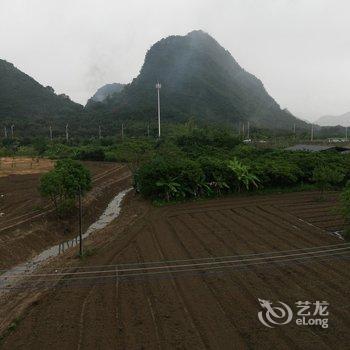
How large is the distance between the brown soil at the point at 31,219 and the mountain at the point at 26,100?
68.9m

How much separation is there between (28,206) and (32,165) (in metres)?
27.8

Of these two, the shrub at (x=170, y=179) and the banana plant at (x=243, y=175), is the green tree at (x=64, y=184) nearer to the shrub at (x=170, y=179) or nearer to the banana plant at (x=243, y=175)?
the shrub at (x=170, y=179)

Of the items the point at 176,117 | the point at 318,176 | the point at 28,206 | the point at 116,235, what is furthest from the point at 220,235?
the point at 176,117

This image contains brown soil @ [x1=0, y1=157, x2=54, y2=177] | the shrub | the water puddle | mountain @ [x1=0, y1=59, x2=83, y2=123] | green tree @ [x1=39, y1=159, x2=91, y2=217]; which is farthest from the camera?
mountain @ [x1=0, y1=59, x2=83, y2=123]

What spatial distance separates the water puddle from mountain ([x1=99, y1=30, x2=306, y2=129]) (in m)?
71.1

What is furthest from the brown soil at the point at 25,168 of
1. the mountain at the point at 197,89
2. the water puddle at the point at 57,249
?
the mountain at the point at 197,89

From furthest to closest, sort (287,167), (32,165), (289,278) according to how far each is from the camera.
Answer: (32,165) < (287,167) < (289,278)

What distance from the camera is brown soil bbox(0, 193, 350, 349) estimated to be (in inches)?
461

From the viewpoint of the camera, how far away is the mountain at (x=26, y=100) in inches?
4198

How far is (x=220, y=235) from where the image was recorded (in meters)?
22.0

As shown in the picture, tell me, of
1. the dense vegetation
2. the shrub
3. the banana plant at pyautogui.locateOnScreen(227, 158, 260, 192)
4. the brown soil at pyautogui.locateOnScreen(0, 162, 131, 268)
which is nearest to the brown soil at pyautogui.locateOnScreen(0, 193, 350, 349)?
the brown soil at pyautogui.locateOnScreen(0, 162, 131, 268)

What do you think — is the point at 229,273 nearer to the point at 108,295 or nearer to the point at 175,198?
the point at 108,295

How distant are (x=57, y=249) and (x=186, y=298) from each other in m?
10.4

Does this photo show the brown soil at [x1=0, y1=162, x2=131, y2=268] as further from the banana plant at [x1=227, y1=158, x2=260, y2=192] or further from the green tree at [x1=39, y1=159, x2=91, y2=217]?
the banana plant at [x1=227, y1=158, x2=260, y2=192]
